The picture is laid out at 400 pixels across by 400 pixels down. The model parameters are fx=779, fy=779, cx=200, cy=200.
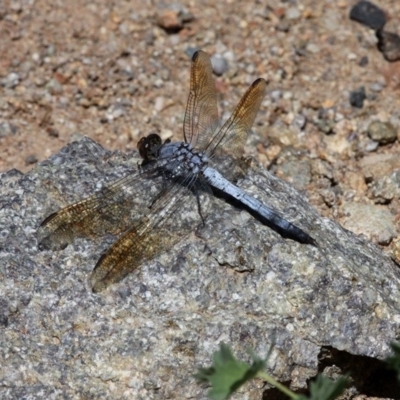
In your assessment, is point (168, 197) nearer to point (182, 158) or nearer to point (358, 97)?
point (182, 158)

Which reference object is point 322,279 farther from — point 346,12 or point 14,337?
point 346,12

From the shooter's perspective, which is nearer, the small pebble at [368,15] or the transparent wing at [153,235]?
the transparent wing at [153,235]

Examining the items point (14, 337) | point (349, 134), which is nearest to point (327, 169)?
point (349, 134)

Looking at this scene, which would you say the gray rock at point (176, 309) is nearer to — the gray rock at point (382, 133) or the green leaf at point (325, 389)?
the green leaf at point (325, 389)

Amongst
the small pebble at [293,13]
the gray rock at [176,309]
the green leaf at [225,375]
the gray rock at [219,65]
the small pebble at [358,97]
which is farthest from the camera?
the small pebble at [293,13]

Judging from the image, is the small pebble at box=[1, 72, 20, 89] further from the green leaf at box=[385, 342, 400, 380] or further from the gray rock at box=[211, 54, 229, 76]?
the green leaf at box=[385, 342, 400, 380]

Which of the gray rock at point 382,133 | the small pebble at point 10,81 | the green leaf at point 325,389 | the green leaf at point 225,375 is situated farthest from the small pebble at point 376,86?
the green leaf at point 225,375

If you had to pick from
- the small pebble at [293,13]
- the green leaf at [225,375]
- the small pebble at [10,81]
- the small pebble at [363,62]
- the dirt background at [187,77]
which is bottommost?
the small pebble at [10,81]
